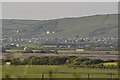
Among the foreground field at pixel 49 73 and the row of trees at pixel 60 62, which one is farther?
the row of trees at pixel 60 62

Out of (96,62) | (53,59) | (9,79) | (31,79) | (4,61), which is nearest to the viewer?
(9,79)

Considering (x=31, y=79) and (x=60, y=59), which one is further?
(x=60, y=59)

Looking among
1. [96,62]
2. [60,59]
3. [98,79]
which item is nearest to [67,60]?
[60,59]

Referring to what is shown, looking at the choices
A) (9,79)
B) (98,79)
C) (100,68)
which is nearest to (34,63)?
(100,68)

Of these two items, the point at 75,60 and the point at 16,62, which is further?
the point at 75,60

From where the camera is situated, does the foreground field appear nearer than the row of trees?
Yes

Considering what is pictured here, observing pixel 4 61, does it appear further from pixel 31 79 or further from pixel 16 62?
pixel 31 79

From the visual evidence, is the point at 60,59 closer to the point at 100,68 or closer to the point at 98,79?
the point at 100,68

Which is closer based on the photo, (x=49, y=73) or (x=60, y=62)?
(x=49, y=73)

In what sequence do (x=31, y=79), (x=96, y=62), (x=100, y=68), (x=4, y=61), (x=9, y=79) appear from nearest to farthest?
(x=9, y=79) → (x=31, y=79) → (x=4, y=61) → (x=100, y=68) → (x=96, y=62)
